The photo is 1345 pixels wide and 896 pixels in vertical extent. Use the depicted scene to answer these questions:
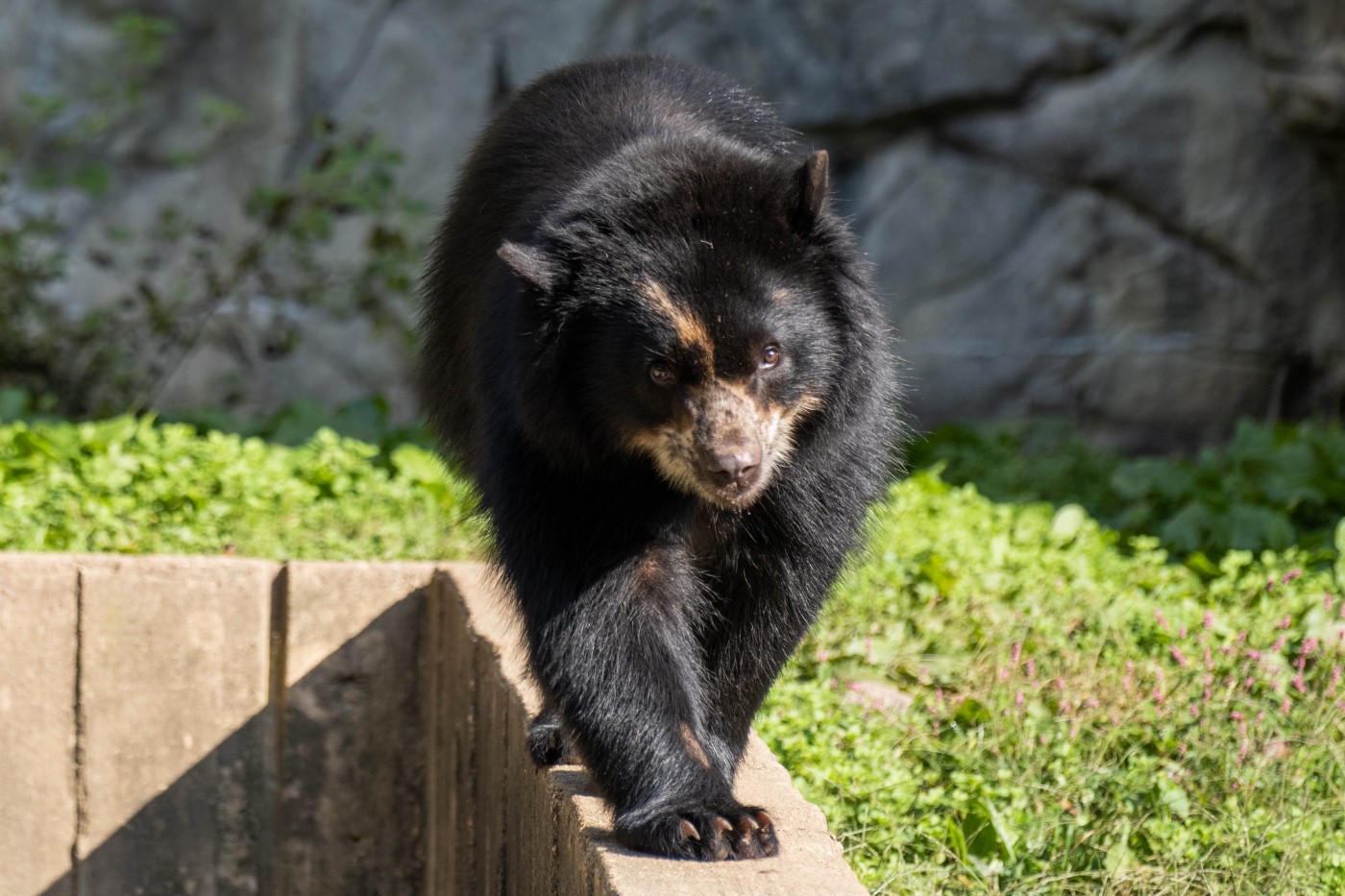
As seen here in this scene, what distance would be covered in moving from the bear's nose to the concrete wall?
143 centimetres

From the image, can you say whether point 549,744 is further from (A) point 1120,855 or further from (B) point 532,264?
(A) point 1120,855

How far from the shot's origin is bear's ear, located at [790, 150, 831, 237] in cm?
285

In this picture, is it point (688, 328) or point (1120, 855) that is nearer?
point (688, 328)

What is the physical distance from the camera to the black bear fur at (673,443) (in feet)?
9.14

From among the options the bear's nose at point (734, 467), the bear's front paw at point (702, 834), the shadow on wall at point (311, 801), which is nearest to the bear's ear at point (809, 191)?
the bear's nose at point (734, 467)

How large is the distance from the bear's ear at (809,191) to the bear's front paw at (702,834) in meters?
1.04

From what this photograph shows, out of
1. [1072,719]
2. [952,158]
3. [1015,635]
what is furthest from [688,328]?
[952,158]

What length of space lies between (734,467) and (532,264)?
1.62ft

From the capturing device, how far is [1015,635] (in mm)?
4457

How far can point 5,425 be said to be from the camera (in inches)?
249

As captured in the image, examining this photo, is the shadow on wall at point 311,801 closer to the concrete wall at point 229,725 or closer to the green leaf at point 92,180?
the concrete wall at point 229,725

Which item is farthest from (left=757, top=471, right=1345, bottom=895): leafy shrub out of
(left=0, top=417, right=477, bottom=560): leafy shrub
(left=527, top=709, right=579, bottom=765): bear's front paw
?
(left=0, top=417, right=477, bottom=560): leafy shrub

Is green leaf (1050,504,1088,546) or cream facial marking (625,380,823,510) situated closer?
cream facial marking (625,380,823,510)

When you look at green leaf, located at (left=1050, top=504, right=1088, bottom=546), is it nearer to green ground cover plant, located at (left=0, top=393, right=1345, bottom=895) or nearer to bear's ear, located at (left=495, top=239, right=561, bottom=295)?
green ground cover plant, located at (left=0, top=393, right=1345, bottom=895)
